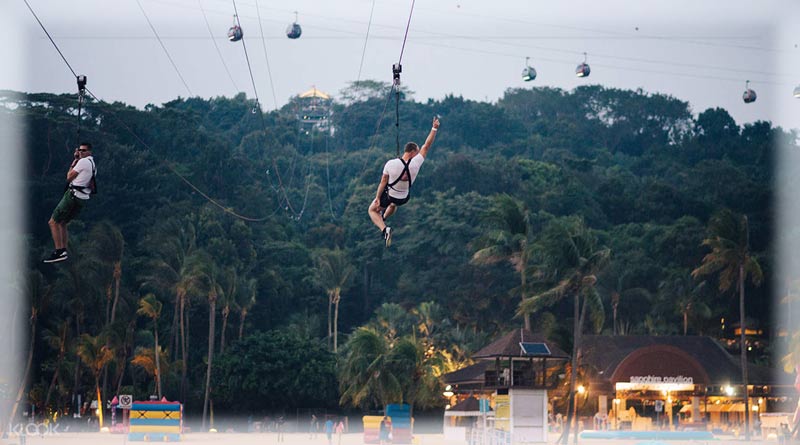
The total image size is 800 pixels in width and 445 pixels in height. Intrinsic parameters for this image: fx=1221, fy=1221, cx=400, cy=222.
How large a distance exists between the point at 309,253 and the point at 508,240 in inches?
1112

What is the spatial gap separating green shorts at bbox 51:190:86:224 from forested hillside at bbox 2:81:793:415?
47773 millimetres

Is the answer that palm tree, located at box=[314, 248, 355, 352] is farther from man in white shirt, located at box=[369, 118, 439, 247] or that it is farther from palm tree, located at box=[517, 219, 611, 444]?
man in white shirt, located at box=[369, 118, 439, 247]

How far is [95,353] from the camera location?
76.4 m

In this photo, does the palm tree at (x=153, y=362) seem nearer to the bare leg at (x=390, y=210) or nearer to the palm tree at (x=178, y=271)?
the palm tree at (x=178, y=271)

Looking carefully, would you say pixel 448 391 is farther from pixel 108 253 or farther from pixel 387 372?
pixel 108 253

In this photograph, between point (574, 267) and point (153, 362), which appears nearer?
point (574, 267)

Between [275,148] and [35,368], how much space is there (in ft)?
159

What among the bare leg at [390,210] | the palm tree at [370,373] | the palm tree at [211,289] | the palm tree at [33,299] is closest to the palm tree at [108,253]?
the palm tree at [33,299]

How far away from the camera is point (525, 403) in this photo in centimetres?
4712

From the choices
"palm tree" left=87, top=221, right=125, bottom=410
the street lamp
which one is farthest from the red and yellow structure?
"palm tree" left=87, top=221, right=125, bottom=410

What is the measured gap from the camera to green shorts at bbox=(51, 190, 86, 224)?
18.1 m

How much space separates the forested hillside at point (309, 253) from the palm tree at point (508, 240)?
0.13 metres

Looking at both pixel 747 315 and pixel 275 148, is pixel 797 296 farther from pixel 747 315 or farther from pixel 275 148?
pixel 275 148
